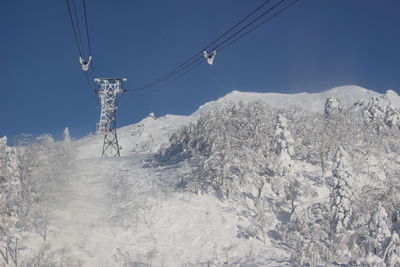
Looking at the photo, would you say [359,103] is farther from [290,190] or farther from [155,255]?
[155,255]

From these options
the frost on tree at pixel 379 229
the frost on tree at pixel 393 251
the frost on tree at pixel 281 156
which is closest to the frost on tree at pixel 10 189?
the frost on tree at pixel 393 251

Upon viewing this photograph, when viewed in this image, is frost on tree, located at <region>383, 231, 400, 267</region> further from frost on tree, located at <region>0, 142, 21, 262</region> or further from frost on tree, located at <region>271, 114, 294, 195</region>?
frost on tree, located at <region>0, 142, 21, 262</region>

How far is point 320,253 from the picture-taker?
35.2 m

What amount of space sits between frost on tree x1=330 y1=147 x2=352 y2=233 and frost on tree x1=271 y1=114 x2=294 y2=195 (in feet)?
30.5

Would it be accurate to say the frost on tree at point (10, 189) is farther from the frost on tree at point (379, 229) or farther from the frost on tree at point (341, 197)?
the frost on tree at point (341, 197)

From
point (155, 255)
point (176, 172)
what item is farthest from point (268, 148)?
point (155, 255)

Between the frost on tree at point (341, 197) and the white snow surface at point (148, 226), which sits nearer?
the white snow surface at point (148, 226)

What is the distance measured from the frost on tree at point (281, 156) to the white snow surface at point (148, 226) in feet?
18.1

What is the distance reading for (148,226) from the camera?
4309 centimetres

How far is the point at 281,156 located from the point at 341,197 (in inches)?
519

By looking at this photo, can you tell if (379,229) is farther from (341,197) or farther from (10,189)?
(10,189)

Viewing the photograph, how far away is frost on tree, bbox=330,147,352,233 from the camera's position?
40.2 meters

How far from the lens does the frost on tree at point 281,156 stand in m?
51.9

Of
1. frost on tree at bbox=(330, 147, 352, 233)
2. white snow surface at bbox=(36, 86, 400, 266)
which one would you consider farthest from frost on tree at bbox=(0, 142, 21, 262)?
frost on tree at bbox=(330, 147, 352, 233)
